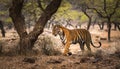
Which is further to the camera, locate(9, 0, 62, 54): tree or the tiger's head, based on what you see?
Answer: the tiger's head

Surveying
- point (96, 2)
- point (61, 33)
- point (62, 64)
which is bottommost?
point (62, 64)

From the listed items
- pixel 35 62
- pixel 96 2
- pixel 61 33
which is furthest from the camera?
pixel 96 2

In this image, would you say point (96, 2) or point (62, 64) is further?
point (96, 2)

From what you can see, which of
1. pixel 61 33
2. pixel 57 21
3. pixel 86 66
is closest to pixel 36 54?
pixel 61 33

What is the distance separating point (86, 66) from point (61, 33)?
449 centimetres

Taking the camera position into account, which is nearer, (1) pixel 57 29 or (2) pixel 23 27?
(2) pixel 23 27

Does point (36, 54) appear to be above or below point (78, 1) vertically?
below

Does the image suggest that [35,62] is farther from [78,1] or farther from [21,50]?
[78,1]

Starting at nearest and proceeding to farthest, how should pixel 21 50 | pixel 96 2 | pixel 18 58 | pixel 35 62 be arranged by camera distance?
pixel 35 62, pixel 18 58, pixel 21 50, pixel 96 2

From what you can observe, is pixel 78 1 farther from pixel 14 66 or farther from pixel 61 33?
pixel 14 66

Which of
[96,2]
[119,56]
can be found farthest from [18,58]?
[96,2]

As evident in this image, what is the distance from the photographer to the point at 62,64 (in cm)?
1021

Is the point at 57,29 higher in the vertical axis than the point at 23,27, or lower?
lower

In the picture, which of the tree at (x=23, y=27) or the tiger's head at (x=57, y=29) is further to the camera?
the tiger's head at (x=57, y=29)
